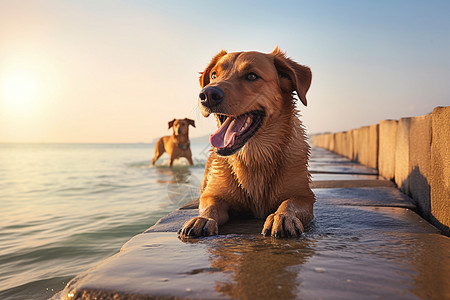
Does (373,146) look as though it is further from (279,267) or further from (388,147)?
(279,267)

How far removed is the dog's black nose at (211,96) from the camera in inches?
96.7

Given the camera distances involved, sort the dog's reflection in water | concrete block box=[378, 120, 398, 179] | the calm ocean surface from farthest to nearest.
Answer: concrete block box=[378, 120, 398, 179] < the calm ocean surface < the dog's reflection in water

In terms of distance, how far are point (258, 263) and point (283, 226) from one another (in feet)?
2.10

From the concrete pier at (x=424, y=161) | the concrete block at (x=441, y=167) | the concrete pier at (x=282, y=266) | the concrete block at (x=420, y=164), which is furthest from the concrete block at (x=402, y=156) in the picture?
the concrete pier at (x=282, y=266)

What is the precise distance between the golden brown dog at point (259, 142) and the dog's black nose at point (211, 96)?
0.19 ft

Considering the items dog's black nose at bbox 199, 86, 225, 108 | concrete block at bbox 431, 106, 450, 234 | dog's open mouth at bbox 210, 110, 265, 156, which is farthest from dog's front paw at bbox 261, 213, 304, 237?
concrete block at bbox 431, 106, 450, 234

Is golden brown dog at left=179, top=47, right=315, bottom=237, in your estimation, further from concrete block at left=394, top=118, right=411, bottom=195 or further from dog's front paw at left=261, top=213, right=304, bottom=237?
concrete block at left=394, top=118, right=411, bottom=195

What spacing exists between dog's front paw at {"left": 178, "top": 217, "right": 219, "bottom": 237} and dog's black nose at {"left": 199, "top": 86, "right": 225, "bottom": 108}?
879 mm

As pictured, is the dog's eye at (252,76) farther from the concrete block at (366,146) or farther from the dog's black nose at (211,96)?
the concrete block at (366,146)

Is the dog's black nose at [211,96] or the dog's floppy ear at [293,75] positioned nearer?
the dog's black nose at [211,96]

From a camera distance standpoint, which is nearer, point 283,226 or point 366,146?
point 283,226

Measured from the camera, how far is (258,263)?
5.16 ft

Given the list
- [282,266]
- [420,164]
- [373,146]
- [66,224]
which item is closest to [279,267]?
[282,266]

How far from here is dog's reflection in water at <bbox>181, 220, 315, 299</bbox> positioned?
1.26 m
